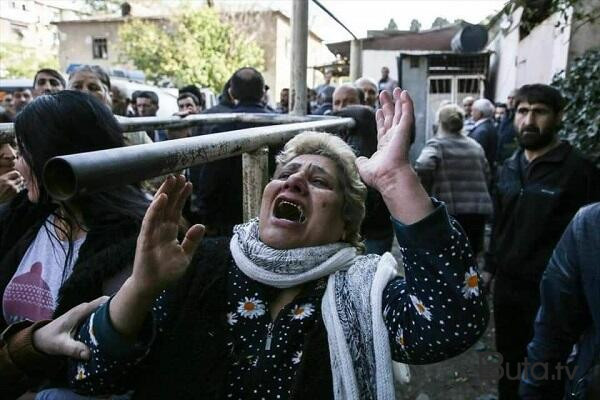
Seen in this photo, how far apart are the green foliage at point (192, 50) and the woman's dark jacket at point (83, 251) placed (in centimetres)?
2494

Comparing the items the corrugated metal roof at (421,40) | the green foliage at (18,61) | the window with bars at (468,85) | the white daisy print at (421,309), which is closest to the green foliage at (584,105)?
the white daisy print at (421,309)

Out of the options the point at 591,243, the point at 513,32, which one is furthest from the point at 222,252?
the point at 513,32

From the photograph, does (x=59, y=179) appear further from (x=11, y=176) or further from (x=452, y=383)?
(x=452, y=383)

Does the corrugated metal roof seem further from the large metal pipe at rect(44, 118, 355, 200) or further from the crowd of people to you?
the large metal pipe at rect(44, 118, 355, 200)

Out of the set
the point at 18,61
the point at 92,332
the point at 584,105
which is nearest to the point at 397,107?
the point at 92,332

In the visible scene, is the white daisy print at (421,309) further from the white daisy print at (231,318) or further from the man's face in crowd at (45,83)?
the man's face in crowd at (45,83)

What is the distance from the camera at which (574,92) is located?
4805mm

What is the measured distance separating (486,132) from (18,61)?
3369 centimetres

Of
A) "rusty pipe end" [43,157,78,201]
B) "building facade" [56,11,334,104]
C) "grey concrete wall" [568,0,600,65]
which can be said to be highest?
"building facade" [56,11,334,104]

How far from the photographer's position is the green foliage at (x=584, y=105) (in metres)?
3.86

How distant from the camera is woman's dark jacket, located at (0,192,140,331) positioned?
4.95ft

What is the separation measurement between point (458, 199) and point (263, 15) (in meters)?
29.2

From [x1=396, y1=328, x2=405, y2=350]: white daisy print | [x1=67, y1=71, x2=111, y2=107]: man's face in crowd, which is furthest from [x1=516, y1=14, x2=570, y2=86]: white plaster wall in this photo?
[x1=396, y1=328, x2=405, y2=350]: white daisy print

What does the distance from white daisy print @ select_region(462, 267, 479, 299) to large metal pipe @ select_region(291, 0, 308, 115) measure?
101 inches
